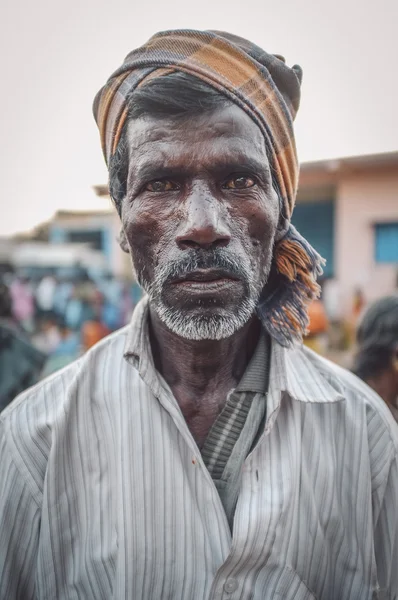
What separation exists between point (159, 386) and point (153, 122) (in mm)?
770

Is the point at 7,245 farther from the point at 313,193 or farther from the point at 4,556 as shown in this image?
the point at 4,556

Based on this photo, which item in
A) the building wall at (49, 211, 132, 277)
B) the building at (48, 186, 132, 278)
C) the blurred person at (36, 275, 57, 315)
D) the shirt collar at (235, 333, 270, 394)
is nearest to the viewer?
the shirt collar at (235, 333, 270, 394)

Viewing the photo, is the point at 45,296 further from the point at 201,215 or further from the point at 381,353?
the point at 201,215

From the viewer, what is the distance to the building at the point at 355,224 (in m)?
8.64

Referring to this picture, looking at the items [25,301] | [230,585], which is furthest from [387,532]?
[25,301]

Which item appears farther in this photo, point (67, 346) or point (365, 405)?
point (67, 346)

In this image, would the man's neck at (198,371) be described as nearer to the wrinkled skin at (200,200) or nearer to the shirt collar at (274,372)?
the shirt collar at (274,372)

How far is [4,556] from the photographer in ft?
4.18

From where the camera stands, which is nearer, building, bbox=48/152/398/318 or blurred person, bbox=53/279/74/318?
building, bbox=48/152/398/318

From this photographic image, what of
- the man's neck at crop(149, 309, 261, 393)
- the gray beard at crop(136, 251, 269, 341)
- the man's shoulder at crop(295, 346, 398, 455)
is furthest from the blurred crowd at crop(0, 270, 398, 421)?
the gray beard at crop(136, 251, 269, 341)

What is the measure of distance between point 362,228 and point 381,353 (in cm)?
723

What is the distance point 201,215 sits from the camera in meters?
1.20

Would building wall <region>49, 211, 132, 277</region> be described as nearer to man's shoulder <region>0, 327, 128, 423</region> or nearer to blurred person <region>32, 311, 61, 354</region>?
blurred person <region>32, 311, 61, 354</region>

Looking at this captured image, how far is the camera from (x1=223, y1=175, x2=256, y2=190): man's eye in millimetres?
1279
